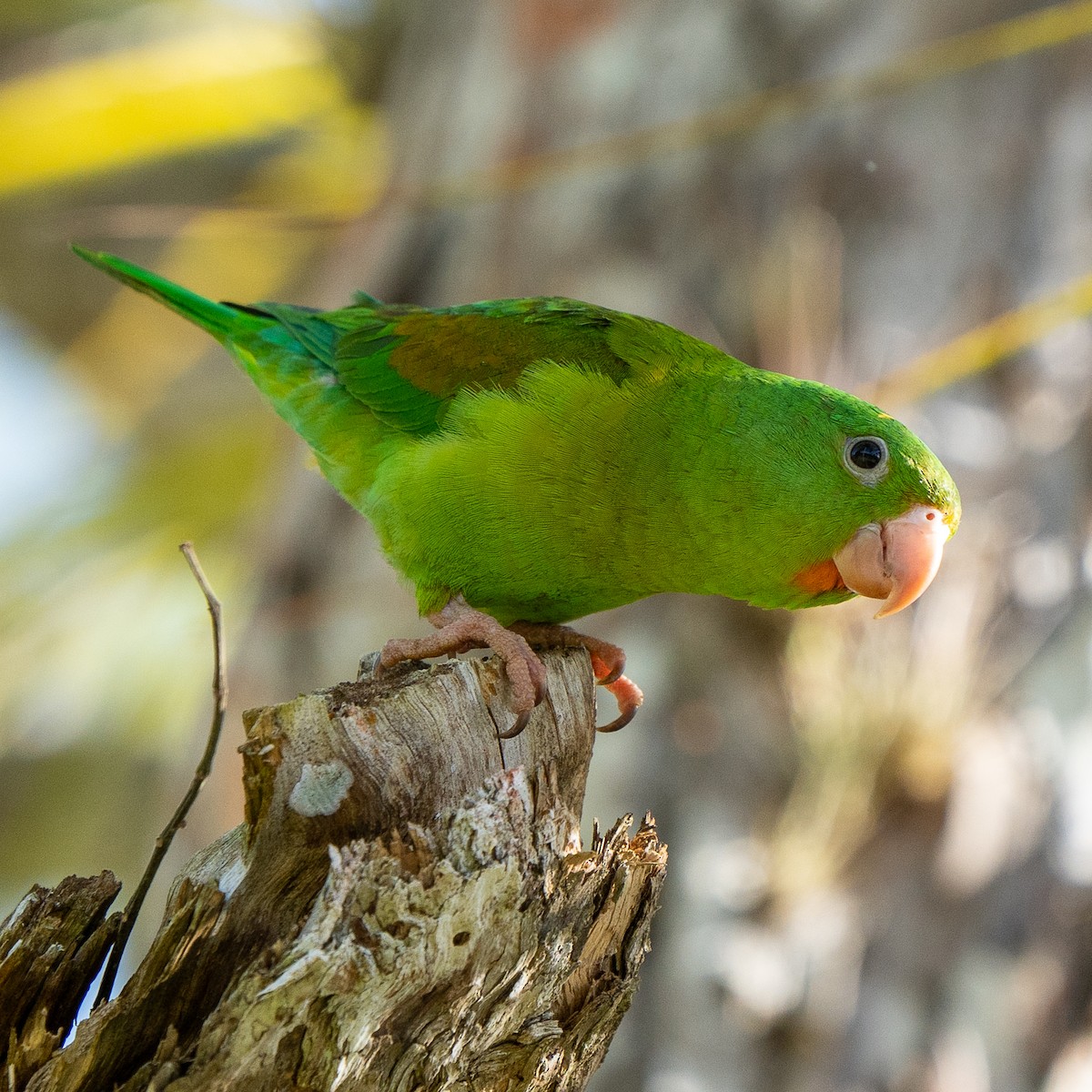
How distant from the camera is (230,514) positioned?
871 centimetres

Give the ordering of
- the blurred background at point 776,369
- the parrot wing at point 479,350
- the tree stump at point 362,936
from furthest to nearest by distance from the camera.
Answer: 1. the blurred background at point 776,369
2. the parrot wing at point 479,350
3. the tree stump at point 362,936

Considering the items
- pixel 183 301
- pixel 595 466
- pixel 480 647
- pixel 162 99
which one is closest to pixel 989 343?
pixel 595 466

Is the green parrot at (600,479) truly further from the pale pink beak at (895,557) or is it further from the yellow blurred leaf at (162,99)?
the yellow blurred leaf at (162,99)

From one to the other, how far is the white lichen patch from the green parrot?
0.63m

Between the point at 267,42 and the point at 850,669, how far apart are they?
6.55 m

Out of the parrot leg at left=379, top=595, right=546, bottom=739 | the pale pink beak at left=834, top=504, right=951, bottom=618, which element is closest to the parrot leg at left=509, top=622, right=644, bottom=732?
the parrot leg at left=379, top=595, right=546, bottom=739

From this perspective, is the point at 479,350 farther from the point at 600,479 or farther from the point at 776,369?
the point at 776,369

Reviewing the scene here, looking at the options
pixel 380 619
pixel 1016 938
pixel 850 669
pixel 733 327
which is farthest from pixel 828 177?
pixel 1016 938

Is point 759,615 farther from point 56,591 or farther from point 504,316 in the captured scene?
point 56,591

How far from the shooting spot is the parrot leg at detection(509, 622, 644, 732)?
11.7ft

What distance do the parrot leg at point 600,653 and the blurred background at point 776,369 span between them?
1341mm

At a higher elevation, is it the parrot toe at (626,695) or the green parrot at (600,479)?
the green parrot at (600,479)

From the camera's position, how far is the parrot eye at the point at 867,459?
9.82 feet

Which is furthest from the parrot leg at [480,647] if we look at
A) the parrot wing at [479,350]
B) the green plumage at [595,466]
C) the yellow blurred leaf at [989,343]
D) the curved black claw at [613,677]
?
the yellow blurred leaf at [989,343]
